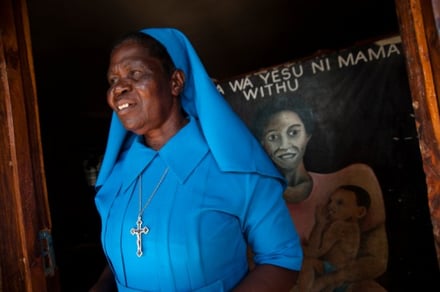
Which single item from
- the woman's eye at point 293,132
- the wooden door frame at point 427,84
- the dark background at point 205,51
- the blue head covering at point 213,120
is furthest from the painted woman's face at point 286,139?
the wooden door frame at point 427,84

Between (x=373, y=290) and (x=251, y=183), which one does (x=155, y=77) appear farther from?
(x=373, y=290)

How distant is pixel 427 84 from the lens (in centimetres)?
93

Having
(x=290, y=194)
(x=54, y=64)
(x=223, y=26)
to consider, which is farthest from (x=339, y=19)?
(x=54, y=64)

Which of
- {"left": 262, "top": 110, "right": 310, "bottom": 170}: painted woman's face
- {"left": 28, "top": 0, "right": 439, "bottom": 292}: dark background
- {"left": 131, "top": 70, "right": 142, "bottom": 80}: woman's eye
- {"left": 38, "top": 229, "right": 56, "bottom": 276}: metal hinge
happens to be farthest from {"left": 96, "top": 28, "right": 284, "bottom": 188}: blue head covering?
{"left": 28, "top": 0, "right": 439, "bottom": 292}: dark background

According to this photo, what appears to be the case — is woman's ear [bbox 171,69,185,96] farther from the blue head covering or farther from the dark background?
the dark background

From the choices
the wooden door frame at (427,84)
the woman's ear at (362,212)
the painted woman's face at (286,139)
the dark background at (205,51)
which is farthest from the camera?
the painted woman's face at (286,139)

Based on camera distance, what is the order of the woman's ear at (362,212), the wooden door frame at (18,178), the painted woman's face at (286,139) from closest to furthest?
the wooden door frame at (18,178), the woman's ear at (362,212), the painted woman's face at (286,139)

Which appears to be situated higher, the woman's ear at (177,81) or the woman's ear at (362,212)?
the woman's ear at (177,81)

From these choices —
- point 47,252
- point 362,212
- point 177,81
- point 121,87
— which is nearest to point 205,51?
point 362,212

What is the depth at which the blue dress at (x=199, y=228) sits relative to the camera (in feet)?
3.25

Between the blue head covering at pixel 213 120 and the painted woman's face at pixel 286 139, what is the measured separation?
3.76 feet

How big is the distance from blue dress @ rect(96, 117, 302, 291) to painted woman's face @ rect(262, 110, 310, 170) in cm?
121

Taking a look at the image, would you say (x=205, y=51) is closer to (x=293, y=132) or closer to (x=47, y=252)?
(x=293, y=132)

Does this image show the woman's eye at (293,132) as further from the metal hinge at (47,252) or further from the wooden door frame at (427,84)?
the metal hinge at (47,252)
